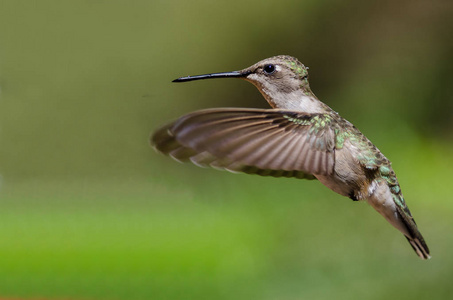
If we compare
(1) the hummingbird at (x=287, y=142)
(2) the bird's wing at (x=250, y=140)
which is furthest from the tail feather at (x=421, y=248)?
(2) the bird's wing at (x=250, y=140)

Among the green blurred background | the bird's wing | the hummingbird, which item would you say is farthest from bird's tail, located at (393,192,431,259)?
the green blurred background

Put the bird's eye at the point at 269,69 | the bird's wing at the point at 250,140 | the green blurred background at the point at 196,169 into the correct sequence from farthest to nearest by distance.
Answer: the green blurred background at the point at 196,169 < the bird's eye at the point at 269,69 < the bird's wing at the point at 250,140

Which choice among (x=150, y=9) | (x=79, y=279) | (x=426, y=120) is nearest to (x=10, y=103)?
(x=150, y=9)

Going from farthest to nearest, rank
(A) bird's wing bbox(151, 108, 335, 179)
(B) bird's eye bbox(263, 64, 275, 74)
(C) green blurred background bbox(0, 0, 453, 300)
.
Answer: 1. (C) green blurred background bbox(0, 0, 453, 300)
2. (B) bird's eye bbox(263, 64, 275, 74)
3. (A) bird's wing bbox(151, 108, 335, 179)

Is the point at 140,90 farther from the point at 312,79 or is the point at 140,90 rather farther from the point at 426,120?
the point at 426,120

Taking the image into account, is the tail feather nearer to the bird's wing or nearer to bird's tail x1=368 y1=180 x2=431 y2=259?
bird's tail x1=368 y1=180 x2=431 y2=259

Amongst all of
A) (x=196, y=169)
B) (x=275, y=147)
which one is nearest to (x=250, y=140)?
(x=275, y=147)

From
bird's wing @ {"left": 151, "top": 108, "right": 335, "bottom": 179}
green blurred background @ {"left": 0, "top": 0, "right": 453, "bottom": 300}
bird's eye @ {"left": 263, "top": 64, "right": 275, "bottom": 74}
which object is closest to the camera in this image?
bird's wing @ {"left": 151, "top": 108, "right": 335, "bottom": 179}

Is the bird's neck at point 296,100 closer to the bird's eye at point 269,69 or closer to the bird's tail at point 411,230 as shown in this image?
the bird's eye at point 269,69
